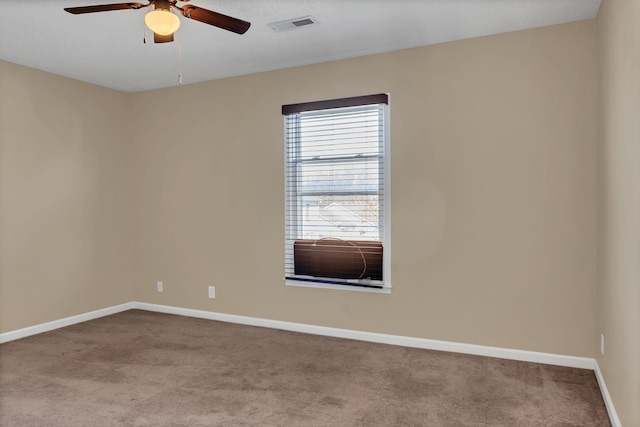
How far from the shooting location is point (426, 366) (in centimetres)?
340

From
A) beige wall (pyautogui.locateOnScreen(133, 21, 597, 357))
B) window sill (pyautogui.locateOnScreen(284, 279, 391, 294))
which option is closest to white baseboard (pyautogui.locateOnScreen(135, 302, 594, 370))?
beige wall (pyautogui.locateOnScreen(133, 21, 597, 357))

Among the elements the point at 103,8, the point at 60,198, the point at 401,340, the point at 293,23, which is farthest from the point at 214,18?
the point at 60,198

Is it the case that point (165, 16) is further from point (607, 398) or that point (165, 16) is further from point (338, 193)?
point (607, 398)

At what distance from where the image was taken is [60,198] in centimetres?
461

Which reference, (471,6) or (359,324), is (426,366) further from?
(471,6)

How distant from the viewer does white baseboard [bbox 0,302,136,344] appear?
4.14 meters

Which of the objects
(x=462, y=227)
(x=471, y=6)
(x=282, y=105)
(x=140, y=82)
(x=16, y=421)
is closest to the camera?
(x=16, y=421)

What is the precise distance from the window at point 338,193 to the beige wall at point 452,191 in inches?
4.4

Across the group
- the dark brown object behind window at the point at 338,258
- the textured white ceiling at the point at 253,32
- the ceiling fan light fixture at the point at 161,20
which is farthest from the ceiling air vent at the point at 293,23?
the dark brown object behind window at the point at 338,258

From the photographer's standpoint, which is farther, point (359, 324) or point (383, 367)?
point (359, 324)

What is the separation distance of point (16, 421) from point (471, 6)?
12.5 feet

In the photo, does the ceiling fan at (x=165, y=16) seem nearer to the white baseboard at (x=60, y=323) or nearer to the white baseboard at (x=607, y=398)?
the white baseboard at (x=607, y=398)

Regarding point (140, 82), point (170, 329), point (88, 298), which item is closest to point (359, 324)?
point (170, 329)

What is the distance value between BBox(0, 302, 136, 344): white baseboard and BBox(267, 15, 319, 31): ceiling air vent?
3571 millimetres
